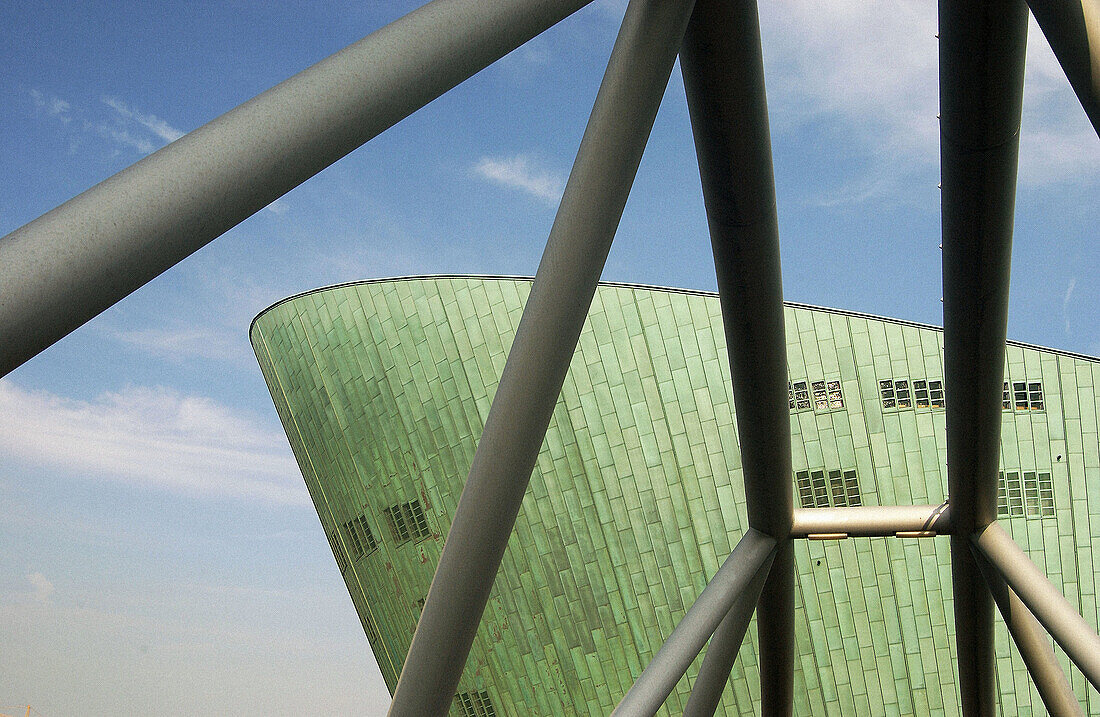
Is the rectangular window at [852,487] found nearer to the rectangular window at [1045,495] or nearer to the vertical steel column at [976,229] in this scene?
the rectangular window at [1045,495]

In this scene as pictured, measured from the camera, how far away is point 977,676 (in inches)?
597

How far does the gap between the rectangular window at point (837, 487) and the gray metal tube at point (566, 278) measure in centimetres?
1723

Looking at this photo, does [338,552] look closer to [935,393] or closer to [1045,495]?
[935,393]

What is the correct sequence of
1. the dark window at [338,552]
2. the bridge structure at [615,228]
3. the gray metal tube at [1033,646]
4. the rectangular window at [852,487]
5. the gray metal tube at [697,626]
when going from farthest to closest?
the dark window at [338,552] < the rectangular window at [852,487] < the gray metal tube at [1033,646] < the gray metal tube at [697,626] < the bridge structure at [615,228]

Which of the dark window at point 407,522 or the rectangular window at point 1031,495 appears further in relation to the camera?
the dark window at point 407,522

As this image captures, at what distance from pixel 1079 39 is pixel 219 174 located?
569cm

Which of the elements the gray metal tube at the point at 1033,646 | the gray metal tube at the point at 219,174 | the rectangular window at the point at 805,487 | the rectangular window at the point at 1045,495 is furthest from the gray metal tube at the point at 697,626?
the rectangular window at the point at 1045,495

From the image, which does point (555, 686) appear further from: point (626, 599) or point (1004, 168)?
point (1004, 168)

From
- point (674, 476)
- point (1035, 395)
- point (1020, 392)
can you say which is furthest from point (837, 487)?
point (1035, 395)

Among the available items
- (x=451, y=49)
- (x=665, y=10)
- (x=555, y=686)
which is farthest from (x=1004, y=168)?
(x=555, y=686)

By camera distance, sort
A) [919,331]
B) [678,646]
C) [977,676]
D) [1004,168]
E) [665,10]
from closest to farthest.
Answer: [665,10] < [1004,168] < [678,646] < [977,676] < [919,331]

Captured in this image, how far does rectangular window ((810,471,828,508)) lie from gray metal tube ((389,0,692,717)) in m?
17.2

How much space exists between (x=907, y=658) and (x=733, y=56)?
19256 mm

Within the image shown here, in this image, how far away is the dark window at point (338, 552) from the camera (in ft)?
95.1
